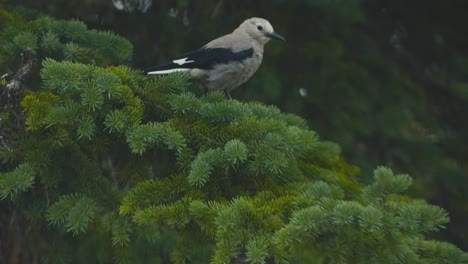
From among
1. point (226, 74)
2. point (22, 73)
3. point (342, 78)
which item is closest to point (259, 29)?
point (226, 74)

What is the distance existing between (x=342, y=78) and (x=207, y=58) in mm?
1519

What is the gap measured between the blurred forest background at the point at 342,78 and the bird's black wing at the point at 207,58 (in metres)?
0.77

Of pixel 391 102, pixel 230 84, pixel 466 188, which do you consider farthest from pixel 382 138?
pixel 230 84

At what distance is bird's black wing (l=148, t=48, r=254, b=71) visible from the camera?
15.0 feet

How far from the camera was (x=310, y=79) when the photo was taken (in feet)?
19.0

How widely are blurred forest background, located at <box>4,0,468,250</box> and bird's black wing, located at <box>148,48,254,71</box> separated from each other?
77cm

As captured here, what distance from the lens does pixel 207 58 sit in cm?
468

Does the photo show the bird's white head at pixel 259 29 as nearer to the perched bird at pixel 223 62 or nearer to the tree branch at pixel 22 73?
the perched bird at pixel 223 62

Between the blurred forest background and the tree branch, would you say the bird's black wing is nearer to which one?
the blurred forest background

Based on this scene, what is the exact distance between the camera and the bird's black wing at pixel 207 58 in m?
4.56

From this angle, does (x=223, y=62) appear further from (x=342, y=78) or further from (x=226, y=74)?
(x=342, y=78)

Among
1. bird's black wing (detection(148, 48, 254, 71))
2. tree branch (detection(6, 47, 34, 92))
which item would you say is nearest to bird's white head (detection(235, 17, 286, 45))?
bird's black wing (detection(148, 48, 254, 71))

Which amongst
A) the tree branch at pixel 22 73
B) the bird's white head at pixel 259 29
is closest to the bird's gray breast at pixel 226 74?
the bird's white head at pixel 259 29

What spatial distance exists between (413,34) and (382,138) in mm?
1246
